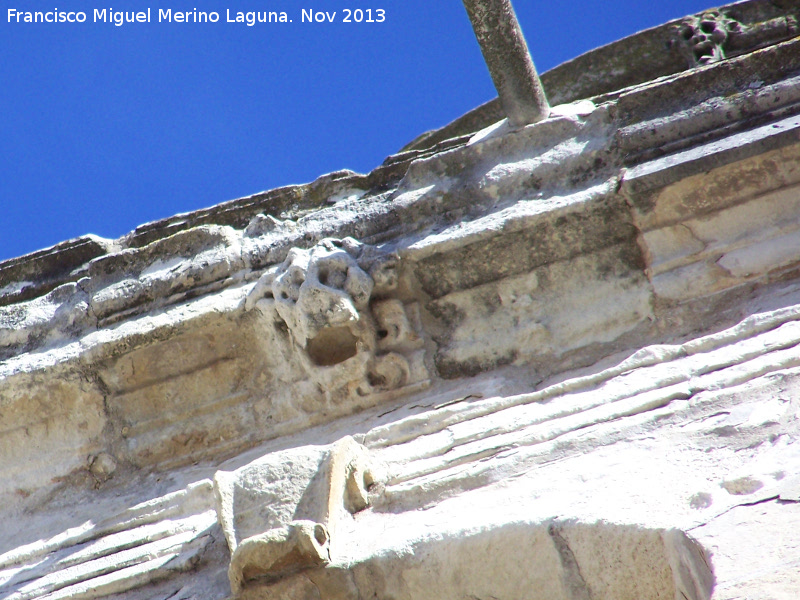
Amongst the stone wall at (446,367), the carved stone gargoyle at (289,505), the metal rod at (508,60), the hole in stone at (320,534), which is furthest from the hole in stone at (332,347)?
the metal rod at (508,60)

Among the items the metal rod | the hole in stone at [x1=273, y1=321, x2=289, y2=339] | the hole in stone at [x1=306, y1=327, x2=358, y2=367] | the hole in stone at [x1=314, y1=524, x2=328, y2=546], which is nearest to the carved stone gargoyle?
the hole in stone at [x1=314, y1=524, x2=328, y2=546]

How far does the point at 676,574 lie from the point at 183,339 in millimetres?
1721

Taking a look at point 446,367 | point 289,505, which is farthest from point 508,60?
point 289,505

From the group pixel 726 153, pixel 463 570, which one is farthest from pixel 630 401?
pixel 726 153

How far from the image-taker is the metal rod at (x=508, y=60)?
2859 millimetres

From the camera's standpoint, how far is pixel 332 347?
266 centimetres

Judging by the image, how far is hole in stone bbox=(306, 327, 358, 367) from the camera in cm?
263

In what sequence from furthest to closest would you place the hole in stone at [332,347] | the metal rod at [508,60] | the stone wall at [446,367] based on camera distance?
the metal rod at [508,60] → the hole in stone at [332,347] → the stone wall at [446,367]

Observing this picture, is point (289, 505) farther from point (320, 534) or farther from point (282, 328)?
point (282, 328)

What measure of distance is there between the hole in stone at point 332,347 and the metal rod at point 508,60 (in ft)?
2.90

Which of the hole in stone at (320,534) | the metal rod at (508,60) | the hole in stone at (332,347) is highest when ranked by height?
the metal rod at (508,60)

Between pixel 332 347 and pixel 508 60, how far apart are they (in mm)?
1092

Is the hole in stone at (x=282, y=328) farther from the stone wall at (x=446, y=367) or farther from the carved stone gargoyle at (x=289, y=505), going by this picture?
the carved stone gargoyle at (x=289, y=505)

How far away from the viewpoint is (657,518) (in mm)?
1654
